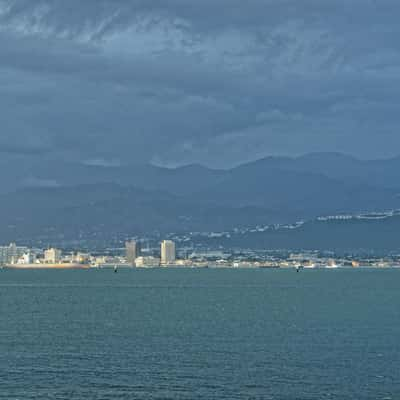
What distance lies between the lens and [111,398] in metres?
60.7

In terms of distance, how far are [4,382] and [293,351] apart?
25635 millimetres

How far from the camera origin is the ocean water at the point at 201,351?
209 ft

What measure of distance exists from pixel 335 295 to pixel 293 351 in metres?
87.0

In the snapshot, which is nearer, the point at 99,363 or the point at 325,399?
the point at 325,399

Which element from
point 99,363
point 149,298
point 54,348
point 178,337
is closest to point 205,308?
point 149,298

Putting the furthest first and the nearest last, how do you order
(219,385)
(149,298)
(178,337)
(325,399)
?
(149,298)
(178,337)
(219,385)
(325,399)

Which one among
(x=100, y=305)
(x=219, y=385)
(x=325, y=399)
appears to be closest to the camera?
(x=325, y=399)

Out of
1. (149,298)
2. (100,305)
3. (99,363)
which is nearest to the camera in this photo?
(99,363)

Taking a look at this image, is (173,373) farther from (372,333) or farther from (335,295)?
(335,295)

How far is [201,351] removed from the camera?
80.5 metres

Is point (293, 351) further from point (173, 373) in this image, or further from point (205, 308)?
point (205, 308)

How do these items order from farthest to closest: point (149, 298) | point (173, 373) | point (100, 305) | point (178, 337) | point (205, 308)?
point (149, 298)
point (100, 305)
point (205, 308)
point (178, 337)
point (173, 373)

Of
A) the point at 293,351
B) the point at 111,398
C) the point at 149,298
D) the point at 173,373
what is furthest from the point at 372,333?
the point at 149,298

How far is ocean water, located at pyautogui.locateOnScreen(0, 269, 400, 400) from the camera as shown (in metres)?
63.8
